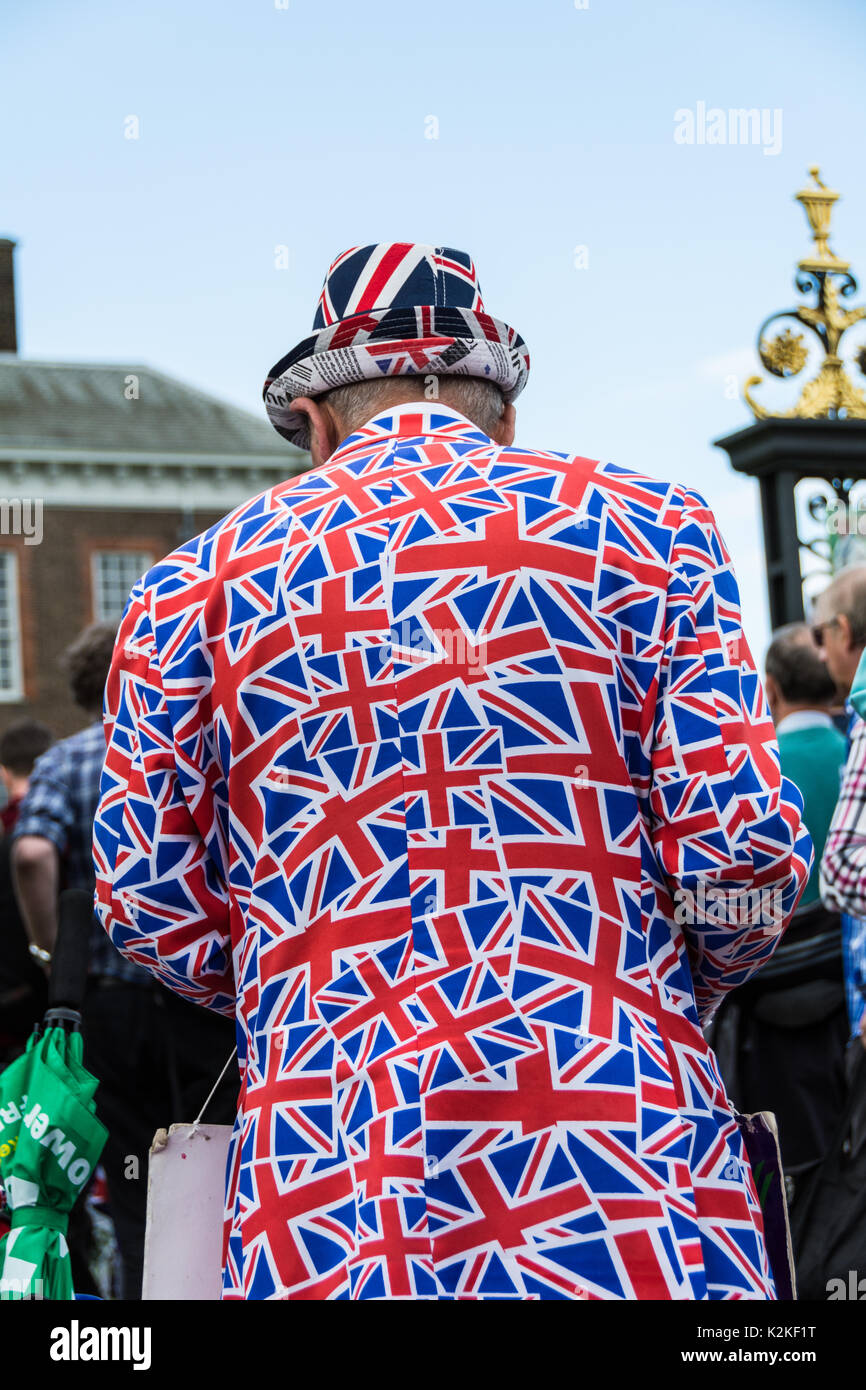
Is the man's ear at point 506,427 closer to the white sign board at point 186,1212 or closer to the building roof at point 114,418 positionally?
the white sign board at point 186,1212

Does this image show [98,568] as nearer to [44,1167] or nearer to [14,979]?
[14,979]

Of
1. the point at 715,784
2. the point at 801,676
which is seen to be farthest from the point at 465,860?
the point at 801,676

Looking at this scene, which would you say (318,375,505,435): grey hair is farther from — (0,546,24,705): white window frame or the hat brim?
(0,546,24,705): white window frame

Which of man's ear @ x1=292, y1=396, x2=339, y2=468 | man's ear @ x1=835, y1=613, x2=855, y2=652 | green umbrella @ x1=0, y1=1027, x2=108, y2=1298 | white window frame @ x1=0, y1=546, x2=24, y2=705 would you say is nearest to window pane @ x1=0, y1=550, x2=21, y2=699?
white window frame @ x1=0, y1=546, x2=24, y2=705

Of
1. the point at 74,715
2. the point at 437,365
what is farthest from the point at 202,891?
the point at 74,715

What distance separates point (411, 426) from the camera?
182 cm

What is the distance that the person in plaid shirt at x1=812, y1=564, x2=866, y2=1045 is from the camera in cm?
372

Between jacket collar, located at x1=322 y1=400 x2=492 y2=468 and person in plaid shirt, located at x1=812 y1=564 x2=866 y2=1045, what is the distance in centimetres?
198

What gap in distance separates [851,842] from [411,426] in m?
2.22

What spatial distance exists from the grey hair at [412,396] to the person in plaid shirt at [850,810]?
1930 millimetres

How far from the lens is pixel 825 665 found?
4648 millimetres

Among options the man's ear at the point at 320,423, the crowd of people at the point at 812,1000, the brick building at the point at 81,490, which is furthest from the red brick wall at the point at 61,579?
the man's ear at the point at 320,423

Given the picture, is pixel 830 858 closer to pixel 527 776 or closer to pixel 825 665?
pixel 825 665

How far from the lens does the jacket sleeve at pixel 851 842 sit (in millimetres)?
3711
